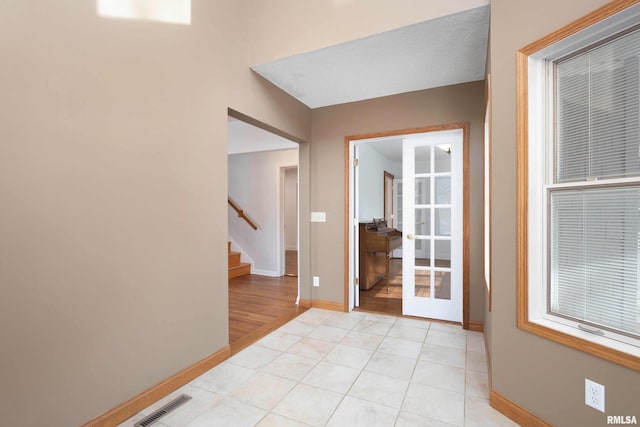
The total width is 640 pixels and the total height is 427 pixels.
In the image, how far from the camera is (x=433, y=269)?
3.36 metres

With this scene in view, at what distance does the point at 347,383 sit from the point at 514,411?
98 centimetres

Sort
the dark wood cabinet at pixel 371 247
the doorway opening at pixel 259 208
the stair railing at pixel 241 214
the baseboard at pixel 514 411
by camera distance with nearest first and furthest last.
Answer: the baseboard at pixel 514 411 < the dark wood cabinet at pixel 371 247 < the doorway opening at pixel 259 208 < the stair railing at pixel 241 214

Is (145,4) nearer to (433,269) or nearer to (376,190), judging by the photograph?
(433,269)

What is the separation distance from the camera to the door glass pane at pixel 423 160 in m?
3.44

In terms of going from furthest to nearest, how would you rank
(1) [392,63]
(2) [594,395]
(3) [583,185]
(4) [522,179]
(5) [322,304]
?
(5) [322,304], (1) [392,63], (4) [522,179], (3) [583,185], (2) [594,395]

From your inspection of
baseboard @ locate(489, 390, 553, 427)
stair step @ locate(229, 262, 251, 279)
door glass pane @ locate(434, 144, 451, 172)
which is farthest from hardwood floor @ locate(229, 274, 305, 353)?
door glass pane @ locate(434, 144, 451, 172)

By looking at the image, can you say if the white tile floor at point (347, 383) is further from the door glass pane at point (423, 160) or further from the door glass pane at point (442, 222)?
the door glass pane at point (423, 160)

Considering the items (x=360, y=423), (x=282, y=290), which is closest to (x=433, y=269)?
(x=360, y=423)

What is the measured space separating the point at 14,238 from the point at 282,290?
3570mm

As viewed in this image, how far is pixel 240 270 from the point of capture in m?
5.75

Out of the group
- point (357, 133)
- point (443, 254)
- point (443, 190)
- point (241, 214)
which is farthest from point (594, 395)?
point (241, 214)

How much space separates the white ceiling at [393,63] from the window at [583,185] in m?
0.73

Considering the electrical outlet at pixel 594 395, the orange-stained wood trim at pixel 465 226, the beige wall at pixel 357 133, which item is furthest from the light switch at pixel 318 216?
the electrical outlet at pixel 594 395

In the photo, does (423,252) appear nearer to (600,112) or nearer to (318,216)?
(318,216)
